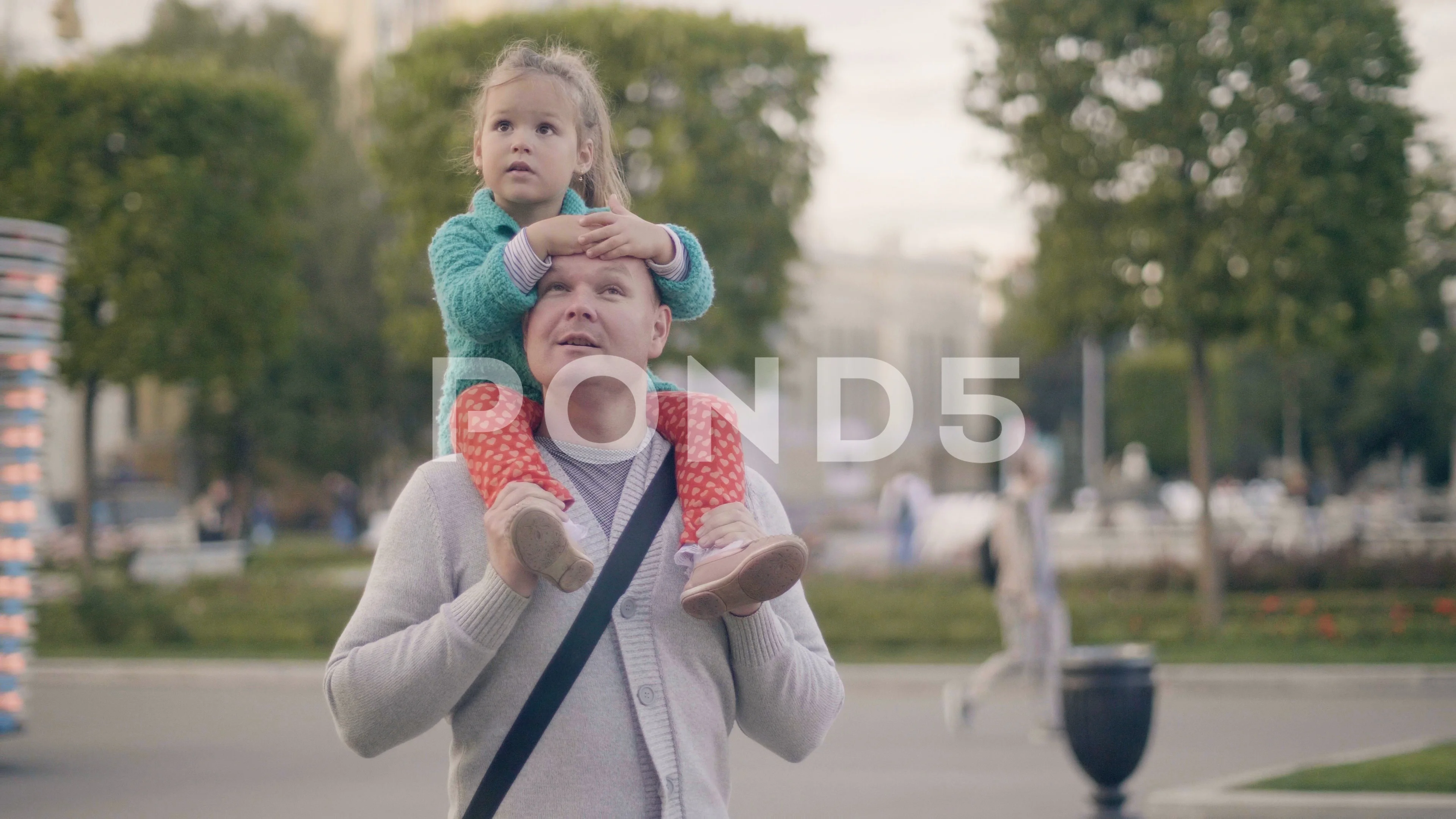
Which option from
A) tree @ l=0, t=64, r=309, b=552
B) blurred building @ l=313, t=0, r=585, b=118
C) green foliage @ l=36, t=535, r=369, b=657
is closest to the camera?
green foliage @ l=36, t=535, r=369, b=657

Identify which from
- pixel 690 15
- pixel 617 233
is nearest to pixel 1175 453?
pixel 690 15

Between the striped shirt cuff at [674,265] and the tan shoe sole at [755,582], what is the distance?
1.48ft

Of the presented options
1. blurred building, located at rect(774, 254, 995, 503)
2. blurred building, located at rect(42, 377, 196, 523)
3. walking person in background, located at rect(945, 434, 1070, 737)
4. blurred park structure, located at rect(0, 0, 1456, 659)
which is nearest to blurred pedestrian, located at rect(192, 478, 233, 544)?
blurred park structure, located at rect(0, 0, 1456, 659)

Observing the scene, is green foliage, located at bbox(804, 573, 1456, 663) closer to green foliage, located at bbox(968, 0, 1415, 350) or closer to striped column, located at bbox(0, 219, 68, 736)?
green foliage, located at bbox(968, 0, 1415, 350)

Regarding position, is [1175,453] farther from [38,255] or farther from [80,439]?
[38,255]

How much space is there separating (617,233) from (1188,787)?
795 centimetres

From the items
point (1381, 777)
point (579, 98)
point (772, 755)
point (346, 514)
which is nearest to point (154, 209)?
point (772, 755)

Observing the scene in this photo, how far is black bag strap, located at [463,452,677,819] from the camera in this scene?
237 centimetres

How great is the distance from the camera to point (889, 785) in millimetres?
9984

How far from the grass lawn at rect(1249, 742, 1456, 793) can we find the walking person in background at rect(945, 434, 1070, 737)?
2493mm

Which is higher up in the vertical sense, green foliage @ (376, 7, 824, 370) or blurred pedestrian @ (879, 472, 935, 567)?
green foliage @ (376, 7, 824, 370)

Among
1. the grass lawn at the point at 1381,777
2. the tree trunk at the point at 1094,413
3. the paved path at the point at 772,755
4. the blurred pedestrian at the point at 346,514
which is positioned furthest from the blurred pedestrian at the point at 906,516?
the tree trunk at the point at 1094,413

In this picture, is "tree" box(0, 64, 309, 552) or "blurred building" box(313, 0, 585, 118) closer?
"tree" box(0, 64, 309, 552)

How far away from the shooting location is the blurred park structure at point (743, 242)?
661 inches
